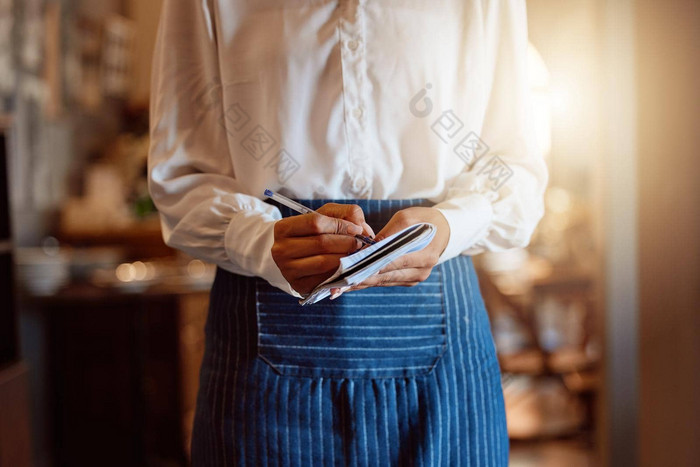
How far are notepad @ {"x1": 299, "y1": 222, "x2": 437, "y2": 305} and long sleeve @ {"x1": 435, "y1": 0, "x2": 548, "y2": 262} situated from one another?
23 cm

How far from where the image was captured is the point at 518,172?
2.96 feet

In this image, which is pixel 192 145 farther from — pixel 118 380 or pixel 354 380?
pixel 118 380

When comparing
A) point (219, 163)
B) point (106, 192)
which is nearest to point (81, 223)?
point (106, 192)

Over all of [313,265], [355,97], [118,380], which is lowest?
[118,380]

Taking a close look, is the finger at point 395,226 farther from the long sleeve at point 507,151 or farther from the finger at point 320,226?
the long sleeve at point 507,151

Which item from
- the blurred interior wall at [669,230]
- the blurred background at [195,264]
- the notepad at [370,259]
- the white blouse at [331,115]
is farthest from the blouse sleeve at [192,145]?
the blurred interior wall at [669,230]

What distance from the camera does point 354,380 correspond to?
81cm

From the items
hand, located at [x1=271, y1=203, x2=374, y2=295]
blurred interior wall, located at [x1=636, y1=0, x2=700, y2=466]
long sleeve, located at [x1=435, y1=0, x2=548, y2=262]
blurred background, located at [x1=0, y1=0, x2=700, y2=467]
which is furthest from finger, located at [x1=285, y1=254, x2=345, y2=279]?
blurred interior wall, located at [x1=636, y1=0, x2=700, y2=466]

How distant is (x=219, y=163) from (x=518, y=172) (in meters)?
0.42

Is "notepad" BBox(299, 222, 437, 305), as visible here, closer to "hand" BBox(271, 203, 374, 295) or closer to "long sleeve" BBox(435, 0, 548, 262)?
"hand" BBox(271, 203, 374, 295)

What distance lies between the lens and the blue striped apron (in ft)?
2.67

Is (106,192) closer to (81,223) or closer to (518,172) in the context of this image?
(81,223)

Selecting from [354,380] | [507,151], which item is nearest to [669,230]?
[507,151]

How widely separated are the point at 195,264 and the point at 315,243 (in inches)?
110
